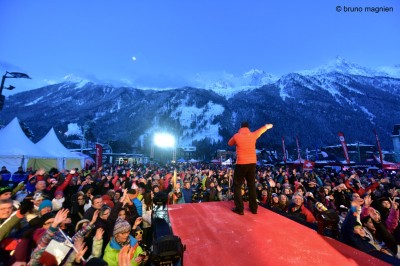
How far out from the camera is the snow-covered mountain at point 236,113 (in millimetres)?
77125

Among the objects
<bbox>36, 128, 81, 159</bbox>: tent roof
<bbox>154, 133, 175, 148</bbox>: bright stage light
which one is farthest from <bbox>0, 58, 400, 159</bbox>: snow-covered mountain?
<bbox>36, 128, 81, 159</bbox>: tent roof

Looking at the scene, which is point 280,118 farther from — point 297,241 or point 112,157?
point 297,241

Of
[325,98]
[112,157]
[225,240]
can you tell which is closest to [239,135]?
[225,240]

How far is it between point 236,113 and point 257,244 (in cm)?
9492

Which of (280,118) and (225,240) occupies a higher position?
(280,118)

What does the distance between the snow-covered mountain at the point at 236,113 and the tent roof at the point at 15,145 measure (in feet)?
144

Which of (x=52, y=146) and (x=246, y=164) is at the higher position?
(x=52, y=146)

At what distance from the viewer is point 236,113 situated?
9550 centimetres

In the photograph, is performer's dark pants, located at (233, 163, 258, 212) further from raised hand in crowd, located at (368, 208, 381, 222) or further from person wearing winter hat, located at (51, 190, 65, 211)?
person wearing winter hat, located at (51, 190, 65, 211)

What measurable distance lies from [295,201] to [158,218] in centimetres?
380

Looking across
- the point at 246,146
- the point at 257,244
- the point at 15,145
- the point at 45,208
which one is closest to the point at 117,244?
the point at 257,244

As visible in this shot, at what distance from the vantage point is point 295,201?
5.59 metres

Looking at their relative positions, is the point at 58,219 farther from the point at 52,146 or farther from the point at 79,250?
the point at 52,146

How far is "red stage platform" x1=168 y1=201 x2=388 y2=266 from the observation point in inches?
86.4
